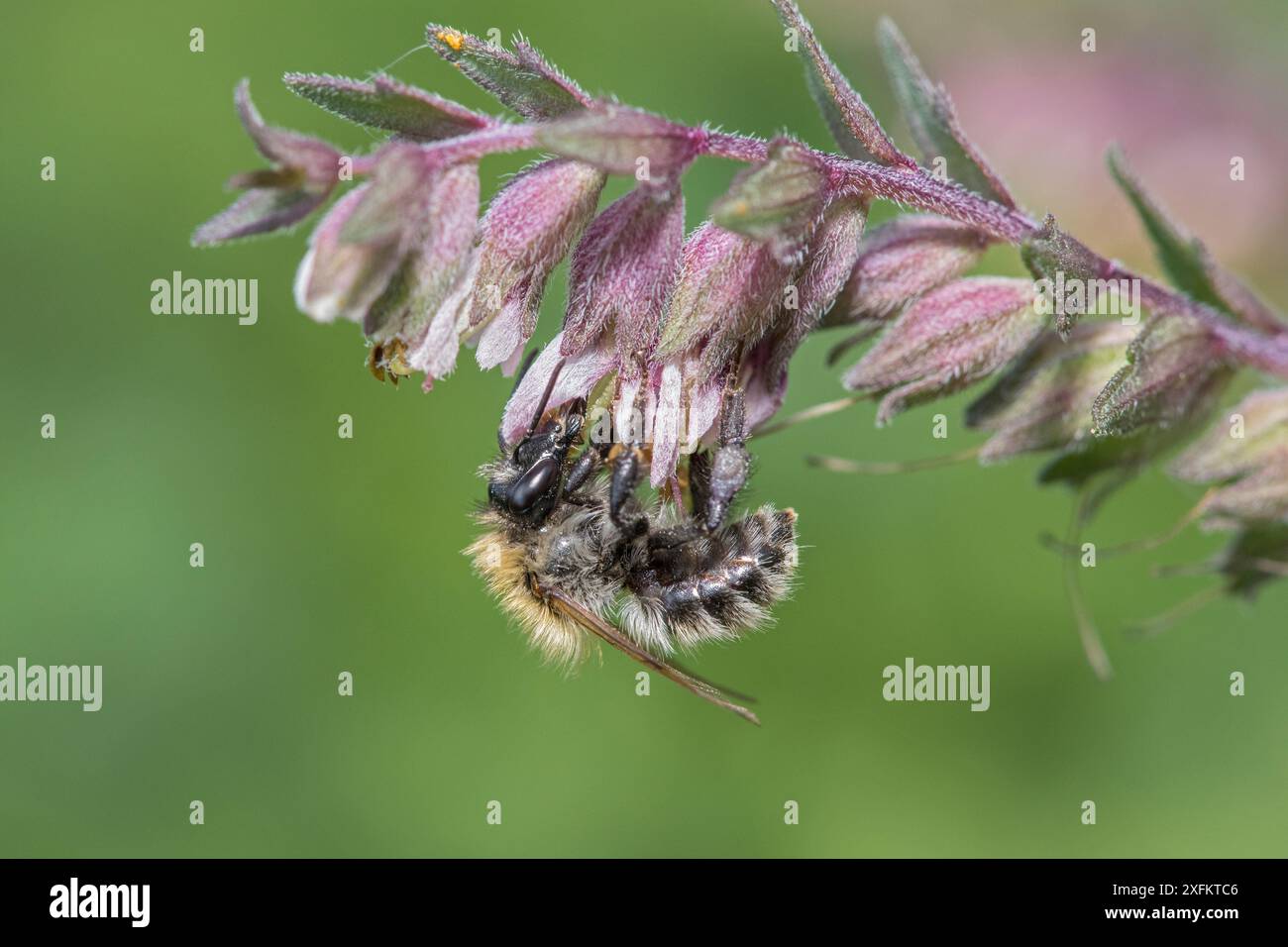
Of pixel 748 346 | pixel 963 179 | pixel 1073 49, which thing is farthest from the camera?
pixel 1073 49

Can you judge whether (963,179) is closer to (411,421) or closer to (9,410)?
(411,421)

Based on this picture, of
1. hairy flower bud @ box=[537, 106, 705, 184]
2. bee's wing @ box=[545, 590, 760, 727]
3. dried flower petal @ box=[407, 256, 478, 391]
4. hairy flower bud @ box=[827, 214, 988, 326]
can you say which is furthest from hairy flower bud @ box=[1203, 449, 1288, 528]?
dried flower petal @ box=[407, 256, 478, 391]

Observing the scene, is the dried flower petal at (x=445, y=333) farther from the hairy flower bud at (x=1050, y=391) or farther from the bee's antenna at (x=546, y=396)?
the hairy flower bud at (x=1050, y=391)

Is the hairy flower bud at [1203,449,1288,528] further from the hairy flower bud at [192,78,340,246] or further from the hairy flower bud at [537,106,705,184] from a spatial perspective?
the hairy flower bud at [192,78,340,246]

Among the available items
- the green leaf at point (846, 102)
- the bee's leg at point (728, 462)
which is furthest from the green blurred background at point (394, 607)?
the green leaf at point (846, 102)

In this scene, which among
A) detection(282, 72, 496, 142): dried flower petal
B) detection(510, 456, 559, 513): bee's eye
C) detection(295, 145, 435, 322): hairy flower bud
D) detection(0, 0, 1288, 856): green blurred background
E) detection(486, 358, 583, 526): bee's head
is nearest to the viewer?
detection(295, 145, 435, 322): hairy flower bud
